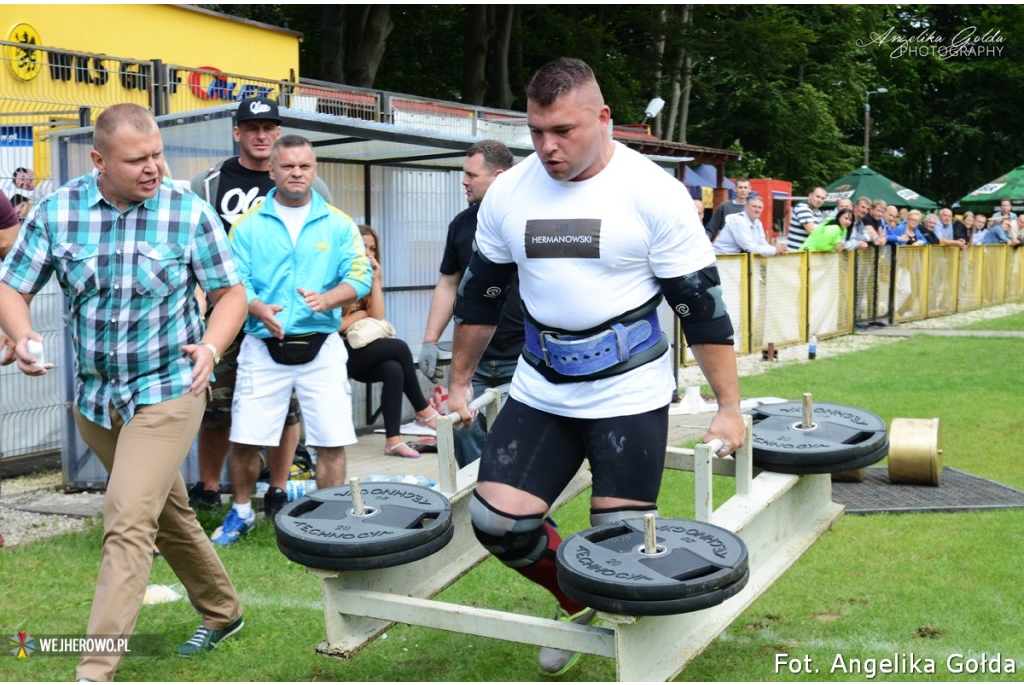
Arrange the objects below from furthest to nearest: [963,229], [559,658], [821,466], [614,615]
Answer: [963,229], [821,466], [559,658], [614,615]

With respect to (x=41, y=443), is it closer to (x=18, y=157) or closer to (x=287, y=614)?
(x=18, y=157)

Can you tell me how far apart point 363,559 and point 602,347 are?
1.10 metres

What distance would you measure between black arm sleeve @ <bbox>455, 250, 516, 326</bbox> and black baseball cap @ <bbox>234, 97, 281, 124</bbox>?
8.12 feet

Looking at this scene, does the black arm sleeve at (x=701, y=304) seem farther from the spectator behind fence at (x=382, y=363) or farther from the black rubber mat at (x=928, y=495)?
the spectator behind fence at (x=382, y=363)

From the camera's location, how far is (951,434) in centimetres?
923

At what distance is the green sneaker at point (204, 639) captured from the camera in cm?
458

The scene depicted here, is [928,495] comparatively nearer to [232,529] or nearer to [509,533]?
[509,533]

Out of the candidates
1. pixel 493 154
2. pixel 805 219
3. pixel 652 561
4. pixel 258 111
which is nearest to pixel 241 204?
pixel 258 111

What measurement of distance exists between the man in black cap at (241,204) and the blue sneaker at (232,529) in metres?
0.29

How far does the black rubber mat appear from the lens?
6.71 m

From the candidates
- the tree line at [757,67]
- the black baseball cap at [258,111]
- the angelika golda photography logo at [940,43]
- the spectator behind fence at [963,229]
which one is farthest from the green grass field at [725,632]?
the angelika golda photography logo at [940,43]

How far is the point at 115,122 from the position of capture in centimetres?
411

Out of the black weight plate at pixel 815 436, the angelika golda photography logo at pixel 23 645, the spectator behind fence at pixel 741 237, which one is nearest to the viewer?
the angelika golda photography logo at pixel 23 645

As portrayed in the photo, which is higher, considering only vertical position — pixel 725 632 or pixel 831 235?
pixel 831 235
